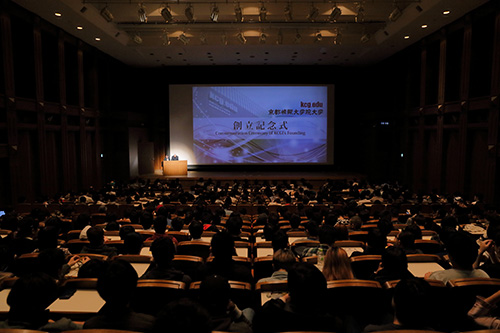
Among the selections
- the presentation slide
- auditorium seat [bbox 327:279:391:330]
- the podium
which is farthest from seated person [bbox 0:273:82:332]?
the presentation slide

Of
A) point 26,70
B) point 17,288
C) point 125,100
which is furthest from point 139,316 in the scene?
point 125,100

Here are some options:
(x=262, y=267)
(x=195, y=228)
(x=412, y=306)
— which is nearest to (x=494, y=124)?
(x=262, y=267)

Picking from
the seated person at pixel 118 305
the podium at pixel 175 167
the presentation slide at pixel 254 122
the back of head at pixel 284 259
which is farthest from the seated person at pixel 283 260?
the presentation slide at pixel 254 122

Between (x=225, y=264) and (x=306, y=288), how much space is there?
3.76 feet

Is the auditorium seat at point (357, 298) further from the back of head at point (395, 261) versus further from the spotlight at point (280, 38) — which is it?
the spotlight at point (280, 38)

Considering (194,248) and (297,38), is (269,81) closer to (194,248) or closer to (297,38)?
(297,38)

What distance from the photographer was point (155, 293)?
2432 millimetres

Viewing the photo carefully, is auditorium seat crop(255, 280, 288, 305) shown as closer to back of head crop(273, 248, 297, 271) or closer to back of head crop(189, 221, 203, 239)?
back of head crop(273, 248, 297, 271)

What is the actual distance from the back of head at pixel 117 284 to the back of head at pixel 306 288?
0.91m

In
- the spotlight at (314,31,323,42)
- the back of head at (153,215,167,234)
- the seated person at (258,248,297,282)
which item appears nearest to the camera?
the seated person at (258,248,297,282)

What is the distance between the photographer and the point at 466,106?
10.1m

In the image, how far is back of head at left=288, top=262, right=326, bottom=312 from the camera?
6.30 ft

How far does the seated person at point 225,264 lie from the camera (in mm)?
2834

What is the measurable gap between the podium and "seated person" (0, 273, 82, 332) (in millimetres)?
13279
